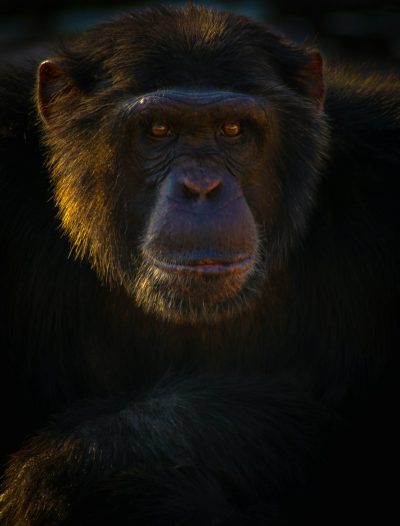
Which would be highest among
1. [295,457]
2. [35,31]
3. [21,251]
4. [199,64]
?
[35,31]

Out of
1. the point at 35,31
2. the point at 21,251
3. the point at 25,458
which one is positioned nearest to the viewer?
the point at 25,458

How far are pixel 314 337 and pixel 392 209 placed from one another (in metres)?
0.74

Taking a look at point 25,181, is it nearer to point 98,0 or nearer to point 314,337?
point 314,337

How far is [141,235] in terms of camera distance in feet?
17.1

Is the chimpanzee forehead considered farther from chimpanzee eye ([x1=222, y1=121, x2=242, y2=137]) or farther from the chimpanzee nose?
the chimpanzee nose

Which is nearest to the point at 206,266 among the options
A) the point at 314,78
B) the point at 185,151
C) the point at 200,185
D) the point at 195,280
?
the point at 195,280

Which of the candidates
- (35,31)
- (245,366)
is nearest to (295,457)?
(245,366)

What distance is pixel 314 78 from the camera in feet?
18.1

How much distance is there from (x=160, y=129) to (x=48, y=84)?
0.65m

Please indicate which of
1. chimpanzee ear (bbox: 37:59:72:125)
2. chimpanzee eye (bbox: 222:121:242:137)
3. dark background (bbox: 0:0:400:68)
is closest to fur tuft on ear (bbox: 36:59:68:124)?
chimpanzee ear (bbox: 37:59:72:125)

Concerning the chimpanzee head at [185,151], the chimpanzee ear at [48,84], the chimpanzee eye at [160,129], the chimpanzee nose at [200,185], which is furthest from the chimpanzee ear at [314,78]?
the chimpanzee ear at [48,84]

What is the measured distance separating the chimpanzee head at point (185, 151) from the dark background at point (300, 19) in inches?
194

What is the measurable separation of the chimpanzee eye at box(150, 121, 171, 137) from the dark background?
538 centimetres

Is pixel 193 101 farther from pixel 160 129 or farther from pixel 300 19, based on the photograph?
pixel 300 19
